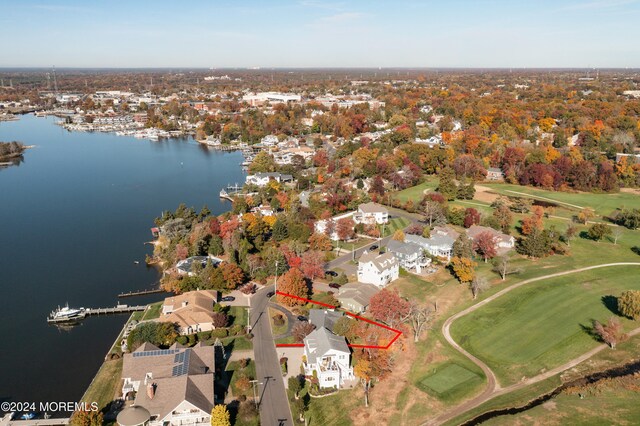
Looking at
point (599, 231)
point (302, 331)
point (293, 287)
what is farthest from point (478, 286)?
point (599, 231)

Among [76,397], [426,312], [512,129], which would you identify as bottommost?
[76,397]

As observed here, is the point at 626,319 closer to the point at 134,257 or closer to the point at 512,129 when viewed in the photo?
the point at 134,257

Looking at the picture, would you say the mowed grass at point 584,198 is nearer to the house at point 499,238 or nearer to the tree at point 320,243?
the house at point 499,238

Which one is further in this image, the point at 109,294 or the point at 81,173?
the point at 81,173

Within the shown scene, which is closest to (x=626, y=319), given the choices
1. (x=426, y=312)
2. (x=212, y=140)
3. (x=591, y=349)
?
(x=591, y=349)

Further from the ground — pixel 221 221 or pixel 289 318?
pixel 221 221

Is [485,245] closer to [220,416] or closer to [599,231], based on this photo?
[599,231]
